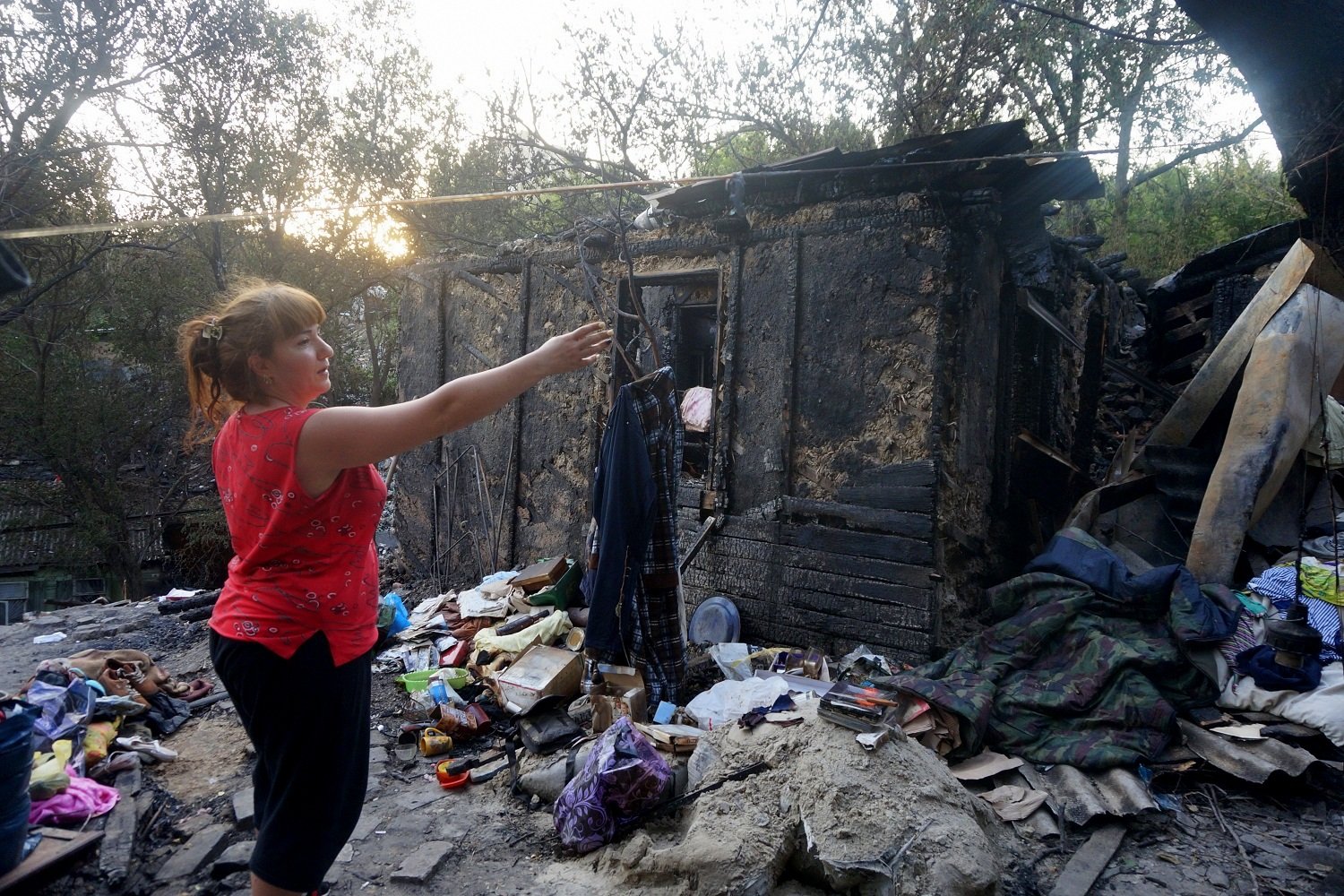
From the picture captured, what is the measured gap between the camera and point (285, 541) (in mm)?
1702

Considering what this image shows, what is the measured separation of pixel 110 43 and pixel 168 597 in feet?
26.4

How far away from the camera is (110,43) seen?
412 inches

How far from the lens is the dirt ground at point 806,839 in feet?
9.18

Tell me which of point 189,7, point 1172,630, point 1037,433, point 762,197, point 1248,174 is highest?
point 189,7

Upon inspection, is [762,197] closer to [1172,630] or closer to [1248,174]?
[1172,630]

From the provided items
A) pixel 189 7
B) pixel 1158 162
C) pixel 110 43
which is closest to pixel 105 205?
pixel 110 43

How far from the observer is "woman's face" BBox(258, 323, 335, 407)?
1.76 meters

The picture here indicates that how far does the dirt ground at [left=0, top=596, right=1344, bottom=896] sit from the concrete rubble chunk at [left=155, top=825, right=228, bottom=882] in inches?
2.5

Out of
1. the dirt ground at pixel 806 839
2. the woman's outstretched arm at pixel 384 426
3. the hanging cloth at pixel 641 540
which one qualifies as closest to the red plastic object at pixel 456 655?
the dirt ground at pixel 806 839

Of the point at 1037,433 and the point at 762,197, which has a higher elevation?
the point at 762,197

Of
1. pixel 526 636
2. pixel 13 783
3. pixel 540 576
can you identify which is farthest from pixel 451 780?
pixel 540 576

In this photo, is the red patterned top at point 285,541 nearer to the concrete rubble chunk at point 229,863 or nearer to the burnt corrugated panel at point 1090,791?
the concrete rubble chunk at point 229,863

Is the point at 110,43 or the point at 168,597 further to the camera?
the point at 110,43

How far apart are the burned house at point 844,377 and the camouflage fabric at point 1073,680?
54 cm
